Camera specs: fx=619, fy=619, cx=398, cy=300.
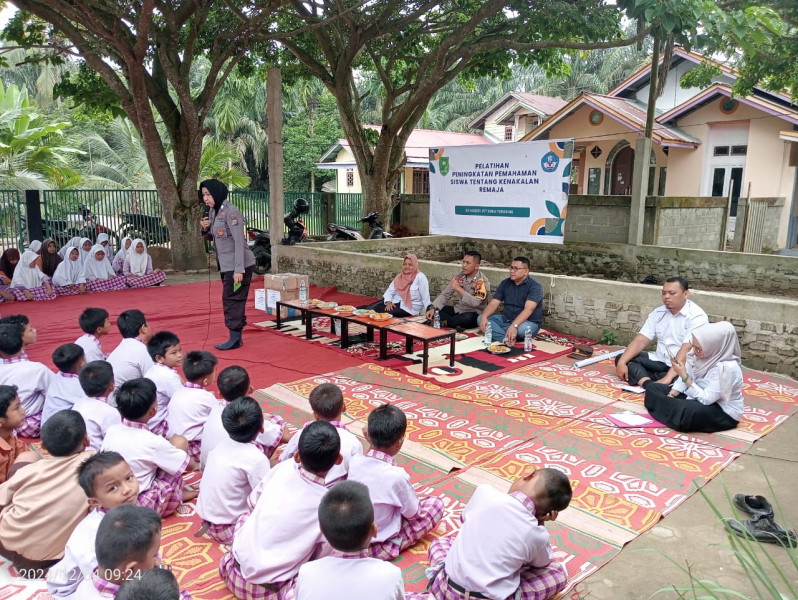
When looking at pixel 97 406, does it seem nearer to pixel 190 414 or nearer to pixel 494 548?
pixel 190 414

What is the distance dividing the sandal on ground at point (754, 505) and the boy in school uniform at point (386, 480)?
1947 mm

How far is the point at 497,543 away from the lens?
2.50 metres

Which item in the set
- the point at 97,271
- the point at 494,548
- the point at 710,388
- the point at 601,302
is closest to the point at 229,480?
the point at 494,548

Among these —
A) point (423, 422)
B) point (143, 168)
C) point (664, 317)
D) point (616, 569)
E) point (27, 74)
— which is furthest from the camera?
point (27, 74)

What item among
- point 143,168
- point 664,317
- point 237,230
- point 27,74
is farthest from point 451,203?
point 27,74

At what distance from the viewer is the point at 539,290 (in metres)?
7.17

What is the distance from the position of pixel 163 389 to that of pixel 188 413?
455 millimetres

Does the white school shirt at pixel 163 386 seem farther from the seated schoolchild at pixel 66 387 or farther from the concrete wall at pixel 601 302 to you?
the concrete wall at pixel 601 302

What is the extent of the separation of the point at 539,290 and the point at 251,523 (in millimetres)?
5152

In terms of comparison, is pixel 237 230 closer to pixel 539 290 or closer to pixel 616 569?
pixel 539 290

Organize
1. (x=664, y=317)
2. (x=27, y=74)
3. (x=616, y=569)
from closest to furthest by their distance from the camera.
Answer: (x=616, y=569) < (x=664, y=317) < (x=27, y=74)

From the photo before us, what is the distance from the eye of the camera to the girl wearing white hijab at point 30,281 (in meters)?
9.66

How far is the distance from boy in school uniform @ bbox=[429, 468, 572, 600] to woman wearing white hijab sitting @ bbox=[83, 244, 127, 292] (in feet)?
31.5

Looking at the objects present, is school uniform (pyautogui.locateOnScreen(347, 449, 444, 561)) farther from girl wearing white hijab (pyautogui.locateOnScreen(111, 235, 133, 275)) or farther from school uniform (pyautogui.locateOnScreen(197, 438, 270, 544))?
girl wearing white hijab (pyautogui.locateOnScreen(111, 235, 133, 275))
